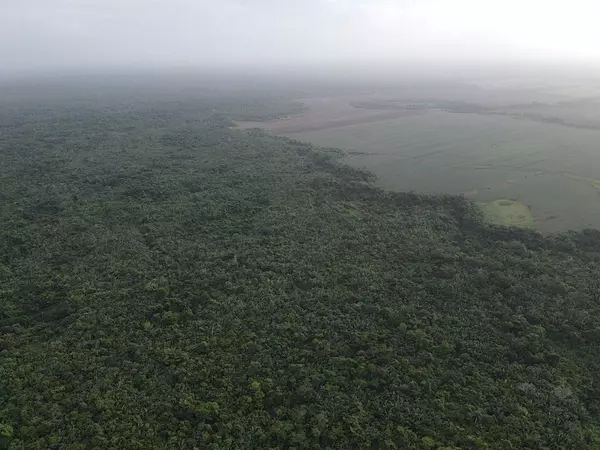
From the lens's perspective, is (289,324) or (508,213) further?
(508,213)

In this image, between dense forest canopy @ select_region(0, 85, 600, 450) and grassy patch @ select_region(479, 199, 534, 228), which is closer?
dense forest canopy @ select_region(0, 85, 600, 450)

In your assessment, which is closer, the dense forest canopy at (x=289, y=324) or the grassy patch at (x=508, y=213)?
the dense forest canopy at (x=289, y=324)

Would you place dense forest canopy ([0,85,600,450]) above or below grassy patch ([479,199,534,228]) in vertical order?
below

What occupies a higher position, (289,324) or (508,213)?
(508,213)

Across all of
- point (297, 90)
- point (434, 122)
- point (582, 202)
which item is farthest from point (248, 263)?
point (297, 90)
